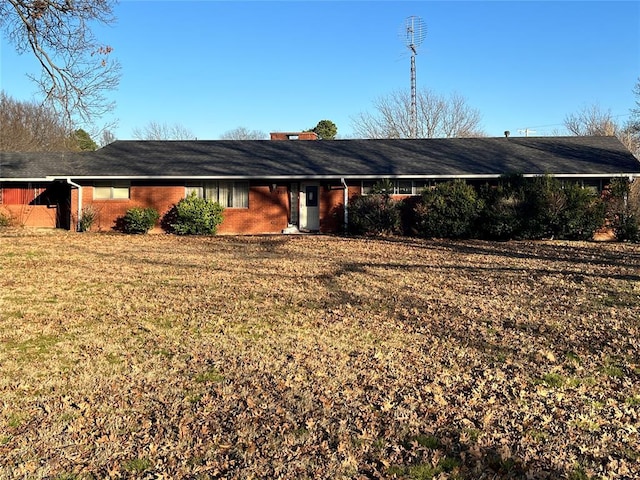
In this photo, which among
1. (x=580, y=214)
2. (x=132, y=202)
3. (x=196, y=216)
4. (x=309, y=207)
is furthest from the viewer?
(x=309, y=207)

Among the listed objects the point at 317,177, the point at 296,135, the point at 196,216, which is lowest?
the point at 196,216

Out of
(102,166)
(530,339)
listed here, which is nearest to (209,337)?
(530,339)

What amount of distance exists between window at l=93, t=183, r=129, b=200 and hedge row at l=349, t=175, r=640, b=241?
9.74 meters

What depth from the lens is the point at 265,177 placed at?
1836cm

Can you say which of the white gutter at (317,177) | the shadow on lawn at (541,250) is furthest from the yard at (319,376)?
the white gutter at (317,177)

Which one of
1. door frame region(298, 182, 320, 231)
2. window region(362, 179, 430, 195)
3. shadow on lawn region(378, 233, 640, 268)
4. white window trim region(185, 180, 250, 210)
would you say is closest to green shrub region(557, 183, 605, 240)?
shadow on lawn region(378, 233, 640, 268)

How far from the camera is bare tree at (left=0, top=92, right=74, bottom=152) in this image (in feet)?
125

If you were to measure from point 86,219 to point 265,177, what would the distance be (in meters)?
7.09

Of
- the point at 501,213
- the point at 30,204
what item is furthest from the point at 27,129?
the point at 501,213

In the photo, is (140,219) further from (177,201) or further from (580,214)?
(580,214)

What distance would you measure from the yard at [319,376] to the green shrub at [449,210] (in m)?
7.28

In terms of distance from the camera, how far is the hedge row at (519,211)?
15812mm

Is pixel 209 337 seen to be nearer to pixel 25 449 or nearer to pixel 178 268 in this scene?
pixel 25 449

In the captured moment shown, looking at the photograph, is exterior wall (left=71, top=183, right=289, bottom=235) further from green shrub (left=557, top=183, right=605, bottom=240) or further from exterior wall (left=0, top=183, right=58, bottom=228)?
green shrub (left=557, top=183, right=605, bottom=240)
